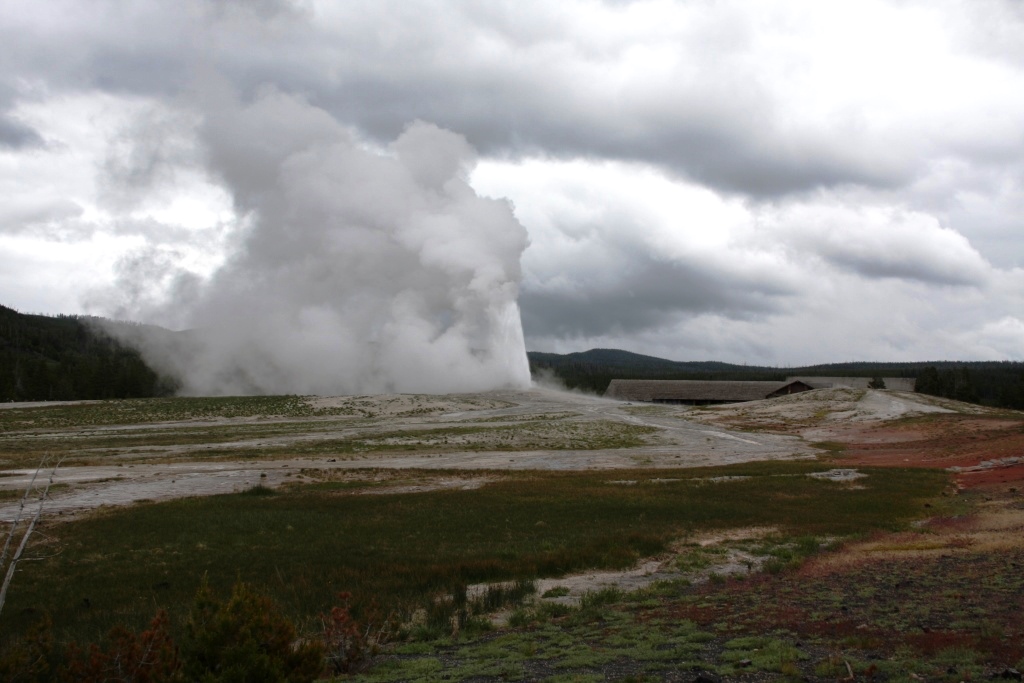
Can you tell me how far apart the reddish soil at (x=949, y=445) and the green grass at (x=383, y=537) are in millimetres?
10689

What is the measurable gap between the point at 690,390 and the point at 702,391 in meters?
2.12

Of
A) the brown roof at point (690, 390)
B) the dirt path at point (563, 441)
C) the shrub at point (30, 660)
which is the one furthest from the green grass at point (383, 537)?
the brown roof at point (690, 390)

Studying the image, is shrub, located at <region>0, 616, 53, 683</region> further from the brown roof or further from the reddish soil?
the brown roof

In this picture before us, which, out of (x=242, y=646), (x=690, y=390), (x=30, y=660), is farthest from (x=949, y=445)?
(x=690, y=390)

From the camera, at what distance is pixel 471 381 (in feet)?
434

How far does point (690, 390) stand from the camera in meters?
137

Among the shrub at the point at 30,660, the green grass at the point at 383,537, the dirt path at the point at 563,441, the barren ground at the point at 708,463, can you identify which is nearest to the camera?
the shrub at the point at 30,660

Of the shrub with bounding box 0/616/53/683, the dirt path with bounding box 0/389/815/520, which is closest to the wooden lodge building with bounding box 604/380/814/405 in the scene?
the dirt path with bounding box 0/389/815/520

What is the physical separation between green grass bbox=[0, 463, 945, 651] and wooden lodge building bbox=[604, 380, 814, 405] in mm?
96880

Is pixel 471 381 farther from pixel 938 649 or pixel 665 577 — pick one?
pixel 938 649

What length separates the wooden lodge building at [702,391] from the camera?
13288 cm

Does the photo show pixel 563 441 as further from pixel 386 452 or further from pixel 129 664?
pixel 129 664

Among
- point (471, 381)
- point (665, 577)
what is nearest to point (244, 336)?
point (471, 381)

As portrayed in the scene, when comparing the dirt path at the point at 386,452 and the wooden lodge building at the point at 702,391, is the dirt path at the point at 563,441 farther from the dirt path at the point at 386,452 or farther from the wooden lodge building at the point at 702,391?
the wooden lodge building at the point at 702,391
